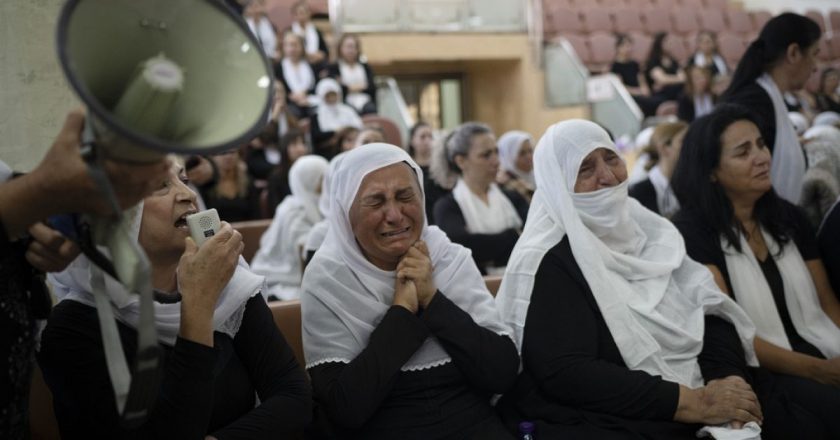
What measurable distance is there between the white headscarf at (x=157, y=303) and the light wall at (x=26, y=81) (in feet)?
1.96

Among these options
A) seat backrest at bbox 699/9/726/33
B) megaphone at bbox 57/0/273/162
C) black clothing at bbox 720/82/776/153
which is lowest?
black clothing at bbox 720/82/776/153

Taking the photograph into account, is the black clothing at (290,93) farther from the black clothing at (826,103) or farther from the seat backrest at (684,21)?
the seat backrest at (684,21)

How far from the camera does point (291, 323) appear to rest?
7.00 feet

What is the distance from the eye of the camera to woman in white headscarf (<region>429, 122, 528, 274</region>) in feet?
11.9

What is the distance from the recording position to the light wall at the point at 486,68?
33.0ft

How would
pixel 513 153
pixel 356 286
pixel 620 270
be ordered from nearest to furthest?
1. pixel 356 286
2. pixel 620 270
3. pixel 513 153

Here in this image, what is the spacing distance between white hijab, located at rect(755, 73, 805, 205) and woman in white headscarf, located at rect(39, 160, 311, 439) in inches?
92.3

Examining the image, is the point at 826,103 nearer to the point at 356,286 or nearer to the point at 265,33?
the point at 265,33

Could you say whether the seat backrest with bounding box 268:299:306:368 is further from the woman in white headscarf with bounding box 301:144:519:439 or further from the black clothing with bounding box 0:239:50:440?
the black clothing with bounding box 0:239:50:440

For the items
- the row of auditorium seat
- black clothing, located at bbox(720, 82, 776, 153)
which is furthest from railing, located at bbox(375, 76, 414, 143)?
black clothing, located at bbox(720, 82, 776, 153)

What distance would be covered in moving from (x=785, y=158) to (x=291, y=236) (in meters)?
2.47

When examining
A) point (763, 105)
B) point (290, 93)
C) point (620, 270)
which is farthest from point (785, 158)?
point (290, 93)

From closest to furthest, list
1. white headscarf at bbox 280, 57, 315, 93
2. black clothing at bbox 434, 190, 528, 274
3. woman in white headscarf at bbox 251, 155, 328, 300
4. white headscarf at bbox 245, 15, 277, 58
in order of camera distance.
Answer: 1. black clothing at bbox 434, 190, 528, 274
2. woman in white headscarf at bbox 251, 155, 328, 300
3. white headscarf at bbox 280, 57, 315, 93
4. white headscarf at bbox 245, 15, 277, 58

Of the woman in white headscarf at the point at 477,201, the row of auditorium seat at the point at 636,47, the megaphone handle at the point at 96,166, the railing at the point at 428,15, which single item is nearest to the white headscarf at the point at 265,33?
the railing at the point at 428,15
